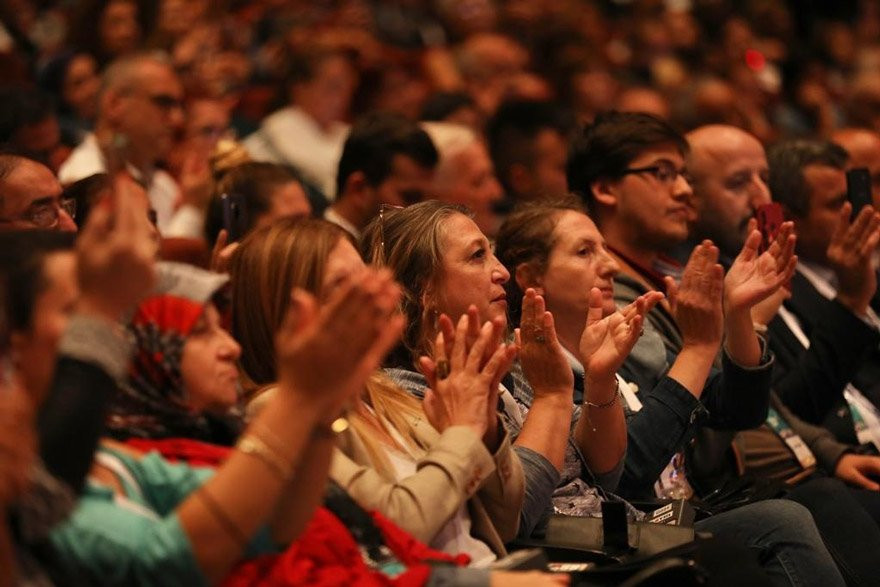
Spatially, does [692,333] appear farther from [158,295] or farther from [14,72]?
[14,72]

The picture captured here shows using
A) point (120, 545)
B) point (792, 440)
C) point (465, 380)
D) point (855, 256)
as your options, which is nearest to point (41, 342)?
point (120, 545)

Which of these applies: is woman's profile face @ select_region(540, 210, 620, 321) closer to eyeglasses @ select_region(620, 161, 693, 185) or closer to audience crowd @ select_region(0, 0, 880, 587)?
audience crowd @ select_region(0, 0, 880, 587)

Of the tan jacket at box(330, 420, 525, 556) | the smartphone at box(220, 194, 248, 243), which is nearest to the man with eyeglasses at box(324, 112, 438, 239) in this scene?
the smartphone at box(220, 194, 248, 243)

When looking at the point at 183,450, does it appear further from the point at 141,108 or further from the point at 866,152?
the point at 866,152

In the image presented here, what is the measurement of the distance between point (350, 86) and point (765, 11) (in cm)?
534

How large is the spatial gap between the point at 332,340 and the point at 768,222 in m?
2.06

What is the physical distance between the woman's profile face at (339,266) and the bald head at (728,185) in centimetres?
201

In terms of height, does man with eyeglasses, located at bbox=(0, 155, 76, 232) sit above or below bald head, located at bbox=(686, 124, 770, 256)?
above

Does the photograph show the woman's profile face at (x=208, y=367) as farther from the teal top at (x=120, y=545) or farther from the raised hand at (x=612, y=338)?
the raised hand at (x=612, y=338)

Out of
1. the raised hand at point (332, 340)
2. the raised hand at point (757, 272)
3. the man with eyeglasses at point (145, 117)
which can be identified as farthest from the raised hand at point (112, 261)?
the man with eyeglasses at point (145, 117)

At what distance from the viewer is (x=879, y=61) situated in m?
9.34

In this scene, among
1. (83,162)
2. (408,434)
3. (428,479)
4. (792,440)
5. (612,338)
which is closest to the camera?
(428,479)

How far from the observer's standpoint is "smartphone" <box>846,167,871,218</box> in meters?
4.12

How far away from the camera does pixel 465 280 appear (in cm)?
311
